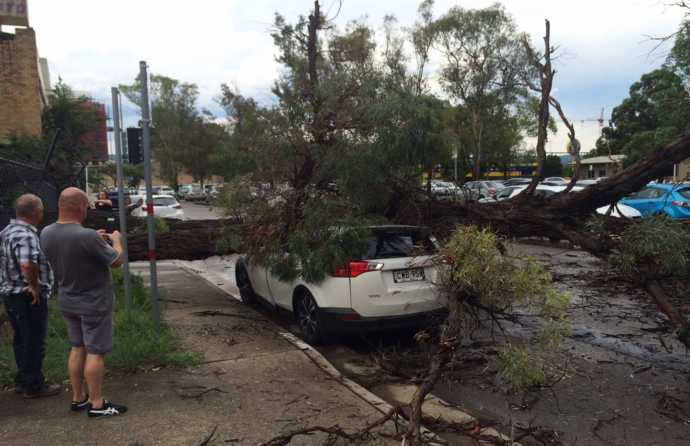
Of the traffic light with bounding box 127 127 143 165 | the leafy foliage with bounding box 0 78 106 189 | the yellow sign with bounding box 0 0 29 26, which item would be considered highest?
the yellow sign with bounding box 0 0 29 26

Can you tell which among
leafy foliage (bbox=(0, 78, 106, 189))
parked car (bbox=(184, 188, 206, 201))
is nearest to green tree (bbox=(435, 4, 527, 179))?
leafy foliage (bbox=(0, 78, 106, 189))

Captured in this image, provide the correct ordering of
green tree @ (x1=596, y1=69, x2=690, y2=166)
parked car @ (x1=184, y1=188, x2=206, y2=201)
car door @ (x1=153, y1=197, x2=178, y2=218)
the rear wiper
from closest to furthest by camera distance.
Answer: the rear wiper, car door @ (x1=153, y1=197, x2=178, y2=218), green tree @ (x1=596, y1=69, x2=690, y2=166), parked car @ (x1=184, y1=188, x2=206, y2=201)

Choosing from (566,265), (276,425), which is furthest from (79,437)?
(566,265)

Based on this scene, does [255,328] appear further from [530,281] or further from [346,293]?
[530,281]

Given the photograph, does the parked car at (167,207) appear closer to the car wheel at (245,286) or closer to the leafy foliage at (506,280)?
the car wheel at (245,286)

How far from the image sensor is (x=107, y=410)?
3.92m

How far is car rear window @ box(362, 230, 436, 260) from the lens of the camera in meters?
5.58

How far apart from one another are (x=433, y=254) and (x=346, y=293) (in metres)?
1.01

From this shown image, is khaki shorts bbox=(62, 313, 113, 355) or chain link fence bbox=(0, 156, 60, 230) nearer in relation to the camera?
khaki shorts bbox=(62, 313, 113, 355)

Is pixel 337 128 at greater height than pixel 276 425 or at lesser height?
greater

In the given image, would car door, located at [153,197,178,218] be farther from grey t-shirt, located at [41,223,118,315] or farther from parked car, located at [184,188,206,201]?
parked car, located at [184,188,206,201]

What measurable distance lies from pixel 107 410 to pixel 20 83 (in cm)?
1920

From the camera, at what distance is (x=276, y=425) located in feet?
12.6

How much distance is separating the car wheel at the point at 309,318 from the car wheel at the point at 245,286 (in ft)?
6.00
